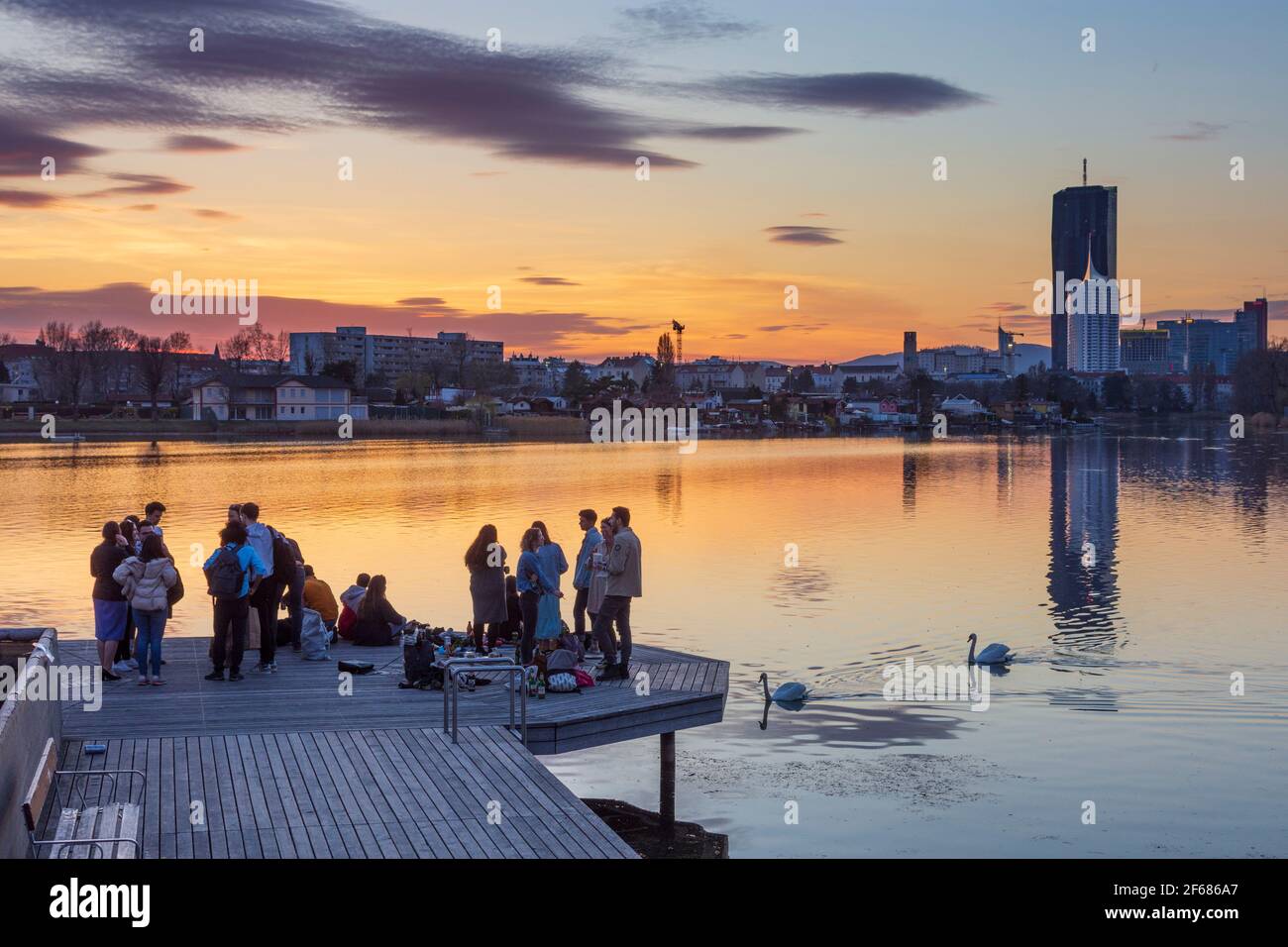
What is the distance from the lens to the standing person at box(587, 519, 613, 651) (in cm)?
1745

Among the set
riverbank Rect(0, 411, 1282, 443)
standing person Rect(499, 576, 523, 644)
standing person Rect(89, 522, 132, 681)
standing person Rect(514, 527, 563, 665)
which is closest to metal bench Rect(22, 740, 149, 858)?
standing person Rect(89, 522, 132, 681)

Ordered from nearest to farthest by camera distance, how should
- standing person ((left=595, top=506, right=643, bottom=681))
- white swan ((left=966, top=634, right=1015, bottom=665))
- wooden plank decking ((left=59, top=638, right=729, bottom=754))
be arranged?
wooden plank decking ((left=59, top=638, right=729, bottom=754))
standing person ((left=595, top=506, right=643, bottom=681))
white swan ((left=966, top=634, right=1015, bottom=665))

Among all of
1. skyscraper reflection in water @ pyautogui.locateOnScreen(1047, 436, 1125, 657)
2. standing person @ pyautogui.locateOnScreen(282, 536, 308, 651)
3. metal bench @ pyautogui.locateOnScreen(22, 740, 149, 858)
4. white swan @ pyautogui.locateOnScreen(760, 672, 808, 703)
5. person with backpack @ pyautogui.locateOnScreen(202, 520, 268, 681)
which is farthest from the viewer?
skyscraper reflection in water @ pyautogui.locateOnScreen(1047, 436, 1125, 657)

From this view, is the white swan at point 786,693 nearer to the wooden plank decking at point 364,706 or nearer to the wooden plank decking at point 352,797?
the wooden plank decking at point 364,706

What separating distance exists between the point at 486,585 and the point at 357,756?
4.93 metres

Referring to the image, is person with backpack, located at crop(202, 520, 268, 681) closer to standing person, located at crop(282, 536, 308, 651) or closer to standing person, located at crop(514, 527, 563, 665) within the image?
standing person, located at crop(282, 536, 308, 651)

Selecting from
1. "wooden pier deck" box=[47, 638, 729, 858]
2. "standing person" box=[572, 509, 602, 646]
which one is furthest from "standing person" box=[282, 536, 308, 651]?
"standing person" box=[572, 509, 602, 646]

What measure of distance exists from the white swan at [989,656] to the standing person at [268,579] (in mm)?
14246

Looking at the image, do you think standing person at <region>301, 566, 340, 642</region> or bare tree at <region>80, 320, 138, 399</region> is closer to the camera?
standing person at <region>301, 566, 340, 642</region>

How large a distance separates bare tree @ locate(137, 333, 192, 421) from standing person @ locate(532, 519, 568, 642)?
152878 millimetres

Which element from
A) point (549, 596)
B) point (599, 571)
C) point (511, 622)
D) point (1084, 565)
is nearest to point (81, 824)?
point (549, 596)

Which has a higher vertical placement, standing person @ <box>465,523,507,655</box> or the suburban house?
the suburban house

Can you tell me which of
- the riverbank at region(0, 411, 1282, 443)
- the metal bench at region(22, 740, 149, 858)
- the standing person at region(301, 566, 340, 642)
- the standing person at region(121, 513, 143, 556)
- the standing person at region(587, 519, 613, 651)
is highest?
the riverbank at region(0, 411, 1282, 443)
